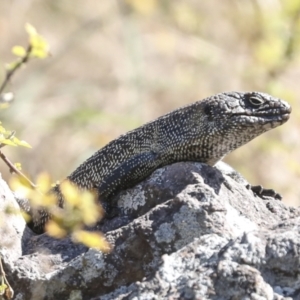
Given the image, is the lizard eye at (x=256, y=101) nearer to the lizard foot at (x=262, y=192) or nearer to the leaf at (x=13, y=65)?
the lizard foot at (x=262, y=192)

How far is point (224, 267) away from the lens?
334cm

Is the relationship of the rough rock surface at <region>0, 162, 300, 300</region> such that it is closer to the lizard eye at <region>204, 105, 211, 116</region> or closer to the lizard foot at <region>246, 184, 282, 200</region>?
the lizard foot at <region>246, 184, 282, 200</region>

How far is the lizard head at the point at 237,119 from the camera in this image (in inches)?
203

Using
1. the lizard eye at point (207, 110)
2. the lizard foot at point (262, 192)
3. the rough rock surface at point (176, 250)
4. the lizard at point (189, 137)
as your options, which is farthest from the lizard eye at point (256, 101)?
the rough rock surface at point (176, 250)

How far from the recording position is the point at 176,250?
151 inches

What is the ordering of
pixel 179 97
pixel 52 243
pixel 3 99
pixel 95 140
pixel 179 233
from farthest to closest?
pixel 179 97 → pixel 95 140 → pixel 52 243 → pixel 179 233 → pixel 3 99

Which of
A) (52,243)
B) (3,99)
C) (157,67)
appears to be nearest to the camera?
(3,99)

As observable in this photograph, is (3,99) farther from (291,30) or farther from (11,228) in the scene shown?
(291,30)

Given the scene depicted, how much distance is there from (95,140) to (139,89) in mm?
1049

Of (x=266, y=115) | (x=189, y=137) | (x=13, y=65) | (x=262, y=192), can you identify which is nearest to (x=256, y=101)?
(x=266, y=115)

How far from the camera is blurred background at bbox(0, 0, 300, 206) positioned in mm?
11461

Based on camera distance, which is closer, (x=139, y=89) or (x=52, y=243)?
(x=52, y=243)

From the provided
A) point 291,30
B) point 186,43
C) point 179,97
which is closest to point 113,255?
point 291,30

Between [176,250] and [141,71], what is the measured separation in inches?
344
